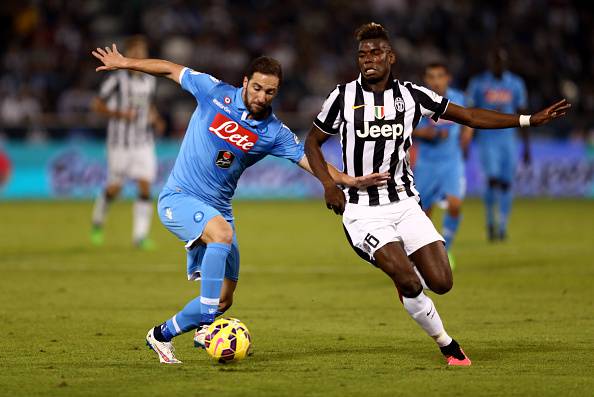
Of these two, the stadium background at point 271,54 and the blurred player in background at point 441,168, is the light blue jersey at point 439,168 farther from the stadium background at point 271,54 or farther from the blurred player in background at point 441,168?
the stadium background at point 271,54

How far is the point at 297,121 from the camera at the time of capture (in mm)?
24469

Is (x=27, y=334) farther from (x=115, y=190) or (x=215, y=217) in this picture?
(x=115, y=190)

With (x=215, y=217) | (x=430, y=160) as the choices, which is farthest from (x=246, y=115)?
(x=430, y=160)

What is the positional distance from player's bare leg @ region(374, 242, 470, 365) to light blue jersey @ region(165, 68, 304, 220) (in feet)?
3.43

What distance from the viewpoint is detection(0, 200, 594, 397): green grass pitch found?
6.66 m

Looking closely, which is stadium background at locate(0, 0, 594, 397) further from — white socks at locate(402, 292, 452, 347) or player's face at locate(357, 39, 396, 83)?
player's face at locate(357, 39, 396, 83)

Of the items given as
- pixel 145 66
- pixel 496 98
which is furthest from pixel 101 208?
pixel 145 66

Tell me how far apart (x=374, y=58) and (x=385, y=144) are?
0.60 metres

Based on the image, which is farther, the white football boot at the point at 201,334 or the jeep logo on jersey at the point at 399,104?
the jeep logo on jersey at the point at 399,104

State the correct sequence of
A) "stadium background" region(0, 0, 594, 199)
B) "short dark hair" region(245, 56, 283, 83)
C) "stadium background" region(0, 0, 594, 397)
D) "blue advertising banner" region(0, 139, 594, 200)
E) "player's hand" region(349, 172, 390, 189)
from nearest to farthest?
"stadium background" region(0, 0, 594, 397) → "short dark hair" region(245, 56, 283, 83) → "player's hand" region(349, 172, 390, 189) → "blue advertising banner" region(0, 139, 594, 200) → "stadium background" region(0, 0, 594, 199)

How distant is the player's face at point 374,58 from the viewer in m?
7.64

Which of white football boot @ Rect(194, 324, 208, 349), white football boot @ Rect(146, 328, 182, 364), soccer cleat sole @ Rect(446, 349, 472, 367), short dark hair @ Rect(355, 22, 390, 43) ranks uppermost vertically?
short dark hair @ Rect(355, 22, 390, 43)

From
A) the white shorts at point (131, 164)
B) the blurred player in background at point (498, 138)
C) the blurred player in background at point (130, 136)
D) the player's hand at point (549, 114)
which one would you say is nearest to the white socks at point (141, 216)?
the blurred player in background at point (130, 136)

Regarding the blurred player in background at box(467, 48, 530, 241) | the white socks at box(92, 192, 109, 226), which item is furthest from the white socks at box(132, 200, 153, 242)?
the blurred player in background at box(467, 48, 530, 241)
